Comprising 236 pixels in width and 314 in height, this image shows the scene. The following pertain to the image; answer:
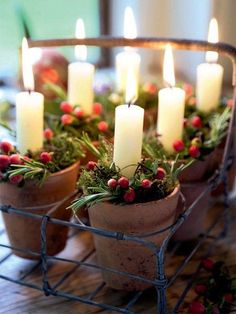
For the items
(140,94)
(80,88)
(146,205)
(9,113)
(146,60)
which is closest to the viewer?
(146,205)

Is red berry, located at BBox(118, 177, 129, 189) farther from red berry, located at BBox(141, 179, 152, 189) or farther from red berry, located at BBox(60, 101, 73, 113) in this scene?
red berry, located at BBox(60, 101, 73, 113)

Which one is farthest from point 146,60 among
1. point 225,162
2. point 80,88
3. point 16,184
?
point 16,184

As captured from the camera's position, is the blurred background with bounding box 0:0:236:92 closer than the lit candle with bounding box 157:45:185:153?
No

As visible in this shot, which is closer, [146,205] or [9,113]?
[146,205]

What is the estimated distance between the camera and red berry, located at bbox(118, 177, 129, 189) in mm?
625

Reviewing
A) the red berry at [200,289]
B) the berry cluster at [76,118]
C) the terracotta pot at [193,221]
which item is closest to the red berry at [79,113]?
the berry cluster at [76,118]

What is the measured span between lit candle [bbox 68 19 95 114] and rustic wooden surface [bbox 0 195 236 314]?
216 millimetres

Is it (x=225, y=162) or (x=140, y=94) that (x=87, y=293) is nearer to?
(x=225, y=162)

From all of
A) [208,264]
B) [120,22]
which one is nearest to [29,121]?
[208,264]

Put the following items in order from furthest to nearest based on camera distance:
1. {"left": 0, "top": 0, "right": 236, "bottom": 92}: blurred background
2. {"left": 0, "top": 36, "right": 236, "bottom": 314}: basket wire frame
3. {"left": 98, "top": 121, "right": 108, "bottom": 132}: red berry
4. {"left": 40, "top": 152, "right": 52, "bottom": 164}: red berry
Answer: {"left": 0, "top": 0, "right": 236, "bottom": 92}: blurred background → {"left": 98, "top": 121, "right": 108, "bottom": 132}: red berry → {"left": 40, "top": 152, "right": 52, "bottom": 164}: red berry → {"left": 0, "top": 36, "right": 236, "bottom": 314}: basket wire frame

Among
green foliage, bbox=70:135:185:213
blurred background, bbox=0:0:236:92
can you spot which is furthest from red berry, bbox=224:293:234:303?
blurred background, bbox=0:0:236:92

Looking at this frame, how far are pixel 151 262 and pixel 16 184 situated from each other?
20cm

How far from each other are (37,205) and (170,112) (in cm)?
23

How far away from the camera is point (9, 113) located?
3.97ft
